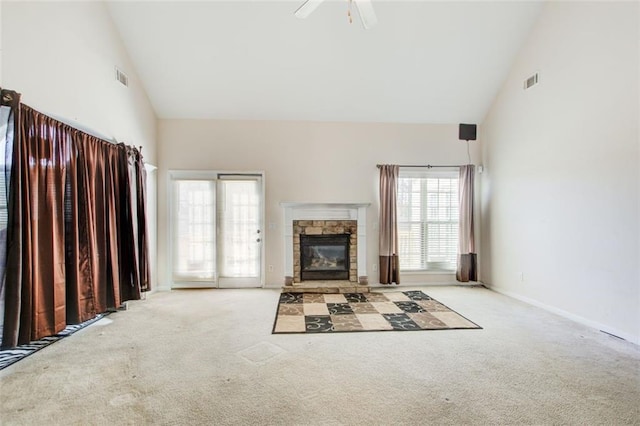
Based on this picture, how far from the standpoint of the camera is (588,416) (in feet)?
6.35

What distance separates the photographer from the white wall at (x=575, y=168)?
3.20m

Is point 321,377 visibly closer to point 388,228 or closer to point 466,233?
point 388,228

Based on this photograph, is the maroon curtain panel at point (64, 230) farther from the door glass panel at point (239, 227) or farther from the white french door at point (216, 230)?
the door glass panel at point (239, 227)

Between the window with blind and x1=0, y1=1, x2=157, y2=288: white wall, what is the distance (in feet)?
14.9

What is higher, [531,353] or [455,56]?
[455,56]

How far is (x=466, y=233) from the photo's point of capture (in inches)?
217

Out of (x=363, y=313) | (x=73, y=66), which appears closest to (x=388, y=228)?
(x=363, y=313)

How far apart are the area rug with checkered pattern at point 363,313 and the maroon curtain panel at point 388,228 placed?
0.44 metres

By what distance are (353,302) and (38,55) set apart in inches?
179

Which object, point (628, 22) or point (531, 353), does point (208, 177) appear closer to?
point (531, 353)

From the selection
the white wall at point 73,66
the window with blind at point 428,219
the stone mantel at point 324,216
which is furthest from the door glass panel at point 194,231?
the window with blind at point 428,219

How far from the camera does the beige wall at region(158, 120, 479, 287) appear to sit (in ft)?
17.6

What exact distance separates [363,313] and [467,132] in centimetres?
391

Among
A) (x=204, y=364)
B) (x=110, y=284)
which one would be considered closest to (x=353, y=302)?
(x=204, y=364)
